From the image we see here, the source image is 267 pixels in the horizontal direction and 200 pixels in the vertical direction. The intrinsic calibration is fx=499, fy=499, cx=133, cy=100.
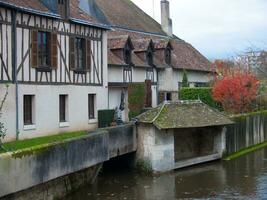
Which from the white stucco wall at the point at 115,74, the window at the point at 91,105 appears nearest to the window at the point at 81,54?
the window at the point at 91,105

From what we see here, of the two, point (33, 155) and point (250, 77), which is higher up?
point (250, 77)

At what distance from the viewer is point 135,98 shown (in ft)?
93.3

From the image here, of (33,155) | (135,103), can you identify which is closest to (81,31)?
(135,103)

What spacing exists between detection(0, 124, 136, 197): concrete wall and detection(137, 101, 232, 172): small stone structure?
1.42m

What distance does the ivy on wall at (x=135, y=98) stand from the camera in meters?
28.2

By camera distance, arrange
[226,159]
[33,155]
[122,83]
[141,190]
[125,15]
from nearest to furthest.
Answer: [33,155], [141,190], [226,159], [122,83], [125,15]

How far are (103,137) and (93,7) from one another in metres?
10.8

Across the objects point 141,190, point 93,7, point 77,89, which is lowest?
point 141,190

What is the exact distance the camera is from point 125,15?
133 ft

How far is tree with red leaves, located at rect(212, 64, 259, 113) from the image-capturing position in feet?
109

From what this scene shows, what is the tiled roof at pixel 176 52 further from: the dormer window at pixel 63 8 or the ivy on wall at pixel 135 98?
the dormer window at pixel 63 8

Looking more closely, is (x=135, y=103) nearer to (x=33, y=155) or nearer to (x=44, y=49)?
(x=44, y=49)

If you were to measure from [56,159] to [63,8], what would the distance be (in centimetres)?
985

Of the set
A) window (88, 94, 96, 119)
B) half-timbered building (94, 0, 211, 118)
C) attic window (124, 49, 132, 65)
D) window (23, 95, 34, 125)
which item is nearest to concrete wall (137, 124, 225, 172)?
window (88, 94, 96, 119)
